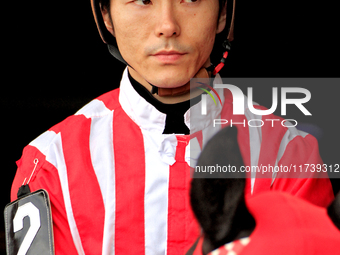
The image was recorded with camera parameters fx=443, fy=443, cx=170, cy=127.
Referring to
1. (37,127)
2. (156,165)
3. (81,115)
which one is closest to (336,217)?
(156,165)

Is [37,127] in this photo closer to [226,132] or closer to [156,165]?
[156,165]

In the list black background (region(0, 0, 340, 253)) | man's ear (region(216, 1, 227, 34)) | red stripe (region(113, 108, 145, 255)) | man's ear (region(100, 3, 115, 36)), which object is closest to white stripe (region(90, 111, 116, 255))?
red stripe (region(113, 108, 145, 255))

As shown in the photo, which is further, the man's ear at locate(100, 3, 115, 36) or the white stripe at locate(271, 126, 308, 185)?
the man's ear at locate(100, 3, 115, 36)

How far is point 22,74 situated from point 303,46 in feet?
3.46

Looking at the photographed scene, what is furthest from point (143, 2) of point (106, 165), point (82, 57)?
point (82, 57)

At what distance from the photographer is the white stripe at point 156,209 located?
0.94 metres

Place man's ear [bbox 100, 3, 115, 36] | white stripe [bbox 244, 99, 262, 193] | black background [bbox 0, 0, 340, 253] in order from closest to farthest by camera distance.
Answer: white stripe [bbox 244, 99, 262, 193] → man's ear [bbox 100, 3, 115, 36] → black background [bbox 0, 0, 340, 253]

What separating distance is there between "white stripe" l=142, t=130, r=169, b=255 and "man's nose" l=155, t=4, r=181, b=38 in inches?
11.2

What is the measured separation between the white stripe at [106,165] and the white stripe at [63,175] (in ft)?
0.21

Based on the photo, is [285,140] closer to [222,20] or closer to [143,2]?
[222,20]

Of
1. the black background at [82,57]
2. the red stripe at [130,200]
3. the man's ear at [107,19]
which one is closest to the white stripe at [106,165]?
the red stripe at [130,200]

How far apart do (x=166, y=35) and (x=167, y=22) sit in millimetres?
28

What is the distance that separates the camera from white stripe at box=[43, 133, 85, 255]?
0.95m

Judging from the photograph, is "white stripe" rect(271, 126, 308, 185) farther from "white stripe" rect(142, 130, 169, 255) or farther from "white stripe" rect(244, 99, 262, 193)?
"white stripe" rect(142, 130, 169, 255)
